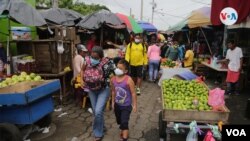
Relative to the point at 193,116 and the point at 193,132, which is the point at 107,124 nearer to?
the point at 193,116

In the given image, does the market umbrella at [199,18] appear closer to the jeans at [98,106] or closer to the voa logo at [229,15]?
the voa logo at [229,15]

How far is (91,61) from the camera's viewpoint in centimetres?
585

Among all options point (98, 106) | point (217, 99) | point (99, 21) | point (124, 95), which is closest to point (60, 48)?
point (98, 106)

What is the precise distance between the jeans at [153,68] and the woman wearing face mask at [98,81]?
22.1 ft

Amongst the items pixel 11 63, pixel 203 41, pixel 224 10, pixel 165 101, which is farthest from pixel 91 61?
pixel 203 41

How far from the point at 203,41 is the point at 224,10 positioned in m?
8.37

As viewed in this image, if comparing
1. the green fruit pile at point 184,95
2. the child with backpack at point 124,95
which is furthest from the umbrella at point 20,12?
the green fruit pile at point 184,95

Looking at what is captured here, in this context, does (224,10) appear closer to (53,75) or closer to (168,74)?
(168,74)

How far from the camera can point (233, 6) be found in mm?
9742

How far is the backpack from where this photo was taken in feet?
18.8

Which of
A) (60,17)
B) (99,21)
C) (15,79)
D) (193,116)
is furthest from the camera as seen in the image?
(60,17)

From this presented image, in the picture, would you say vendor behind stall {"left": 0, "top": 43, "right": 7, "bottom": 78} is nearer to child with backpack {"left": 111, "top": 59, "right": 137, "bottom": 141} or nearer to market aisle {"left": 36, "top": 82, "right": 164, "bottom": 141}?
market aisle {"left": 36, "top": 82, "right": 164, "bottom": 141}

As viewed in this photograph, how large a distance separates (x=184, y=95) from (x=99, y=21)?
6.30m

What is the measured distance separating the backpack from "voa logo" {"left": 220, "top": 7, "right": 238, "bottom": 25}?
5.62 meters
